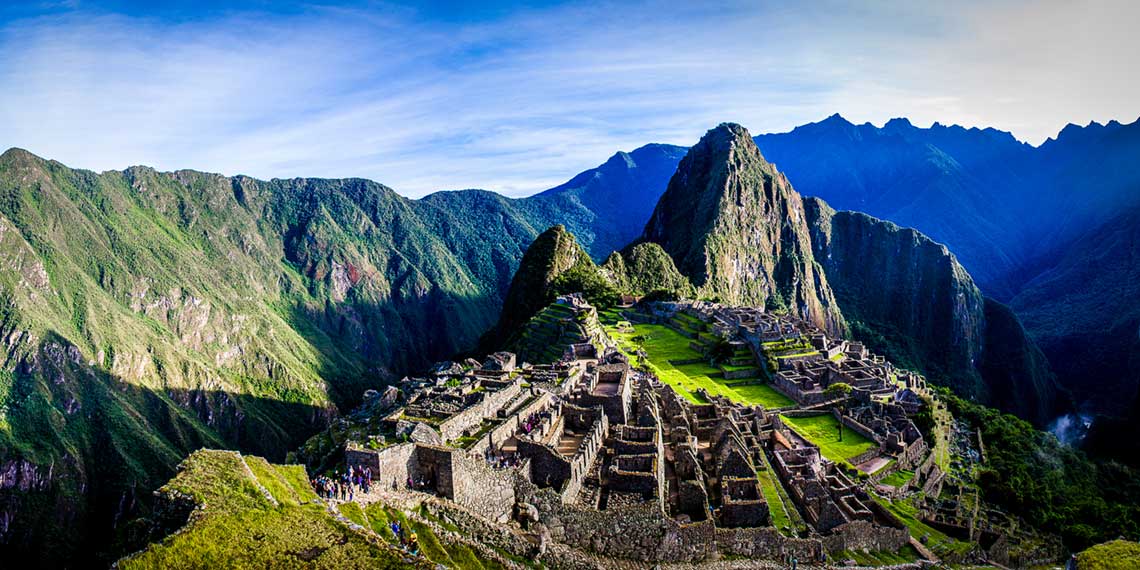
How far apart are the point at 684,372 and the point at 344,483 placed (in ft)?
152

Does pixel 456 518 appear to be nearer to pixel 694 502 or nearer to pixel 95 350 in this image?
pixel 694 502

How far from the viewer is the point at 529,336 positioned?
80125mm

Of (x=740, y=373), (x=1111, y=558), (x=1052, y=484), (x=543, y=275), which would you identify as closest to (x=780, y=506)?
(x=1111, y=558)

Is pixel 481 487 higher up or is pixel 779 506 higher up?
pixel 481 487

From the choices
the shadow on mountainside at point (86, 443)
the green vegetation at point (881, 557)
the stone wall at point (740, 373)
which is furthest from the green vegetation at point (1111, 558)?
the shadow on mountainside at point (86, 443)

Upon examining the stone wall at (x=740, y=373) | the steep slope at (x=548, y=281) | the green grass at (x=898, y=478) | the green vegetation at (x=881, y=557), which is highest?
the steep slope at (x=548, y=281)

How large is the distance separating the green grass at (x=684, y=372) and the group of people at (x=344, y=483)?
2936 centimetres

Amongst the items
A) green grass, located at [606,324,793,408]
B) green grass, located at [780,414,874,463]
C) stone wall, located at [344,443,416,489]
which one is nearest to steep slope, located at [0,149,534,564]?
green grass, located at [606,324,793,408]

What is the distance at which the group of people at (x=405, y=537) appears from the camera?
16.7 meters

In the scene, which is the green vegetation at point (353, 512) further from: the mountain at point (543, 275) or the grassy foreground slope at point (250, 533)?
the mountain at point (543, 275)

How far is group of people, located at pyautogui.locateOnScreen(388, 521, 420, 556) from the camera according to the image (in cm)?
A: 1667

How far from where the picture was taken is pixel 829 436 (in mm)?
47250

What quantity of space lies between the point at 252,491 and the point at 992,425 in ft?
239

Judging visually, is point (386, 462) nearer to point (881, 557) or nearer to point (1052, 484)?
point (881, 557)
